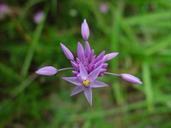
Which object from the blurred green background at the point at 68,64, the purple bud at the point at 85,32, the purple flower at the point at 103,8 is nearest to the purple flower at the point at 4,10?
the blurred green background at the point at 68,64

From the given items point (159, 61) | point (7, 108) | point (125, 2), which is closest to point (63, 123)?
point (7, 108)

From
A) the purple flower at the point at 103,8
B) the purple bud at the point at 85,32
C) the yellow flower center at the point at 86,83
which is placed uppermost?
the purple flower at the point at 103,8

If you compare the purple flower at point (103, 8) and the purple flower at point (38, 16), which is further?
the purple flower at point (103, 8)

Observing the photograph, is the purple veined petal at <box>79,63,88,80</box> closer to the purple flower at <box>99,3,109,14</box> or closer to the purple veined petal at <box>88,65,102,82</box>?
the purple veined petal at <box>88,65,102,82</box>

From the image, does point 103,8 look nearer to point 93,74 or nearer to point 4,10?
point 4,10

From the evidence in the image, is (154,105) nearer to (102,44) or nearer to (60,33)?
(102,44)

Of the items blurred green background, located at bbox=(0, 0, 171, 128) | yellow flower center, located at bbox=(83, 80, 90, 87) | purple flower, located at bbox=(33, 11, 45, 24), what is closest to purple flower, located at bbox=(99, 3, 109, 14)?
blurred green background, located at bbox=(0, 0, 171, 128)

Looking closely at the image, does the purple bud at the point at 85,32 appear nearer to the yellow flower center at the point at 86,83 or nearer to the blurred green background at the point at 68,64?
the yellow flower center at the point at 86,83

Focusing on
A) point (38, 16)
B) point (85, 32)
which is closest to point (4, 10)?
point (38, 16)

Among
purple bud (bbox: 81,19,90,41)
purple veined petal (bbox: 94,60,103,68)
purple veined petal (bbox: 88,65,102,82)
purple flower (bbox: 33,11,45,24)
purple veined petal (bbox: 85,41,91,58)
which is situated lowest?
purple veined petal (bbox: 88,65,102,82)
